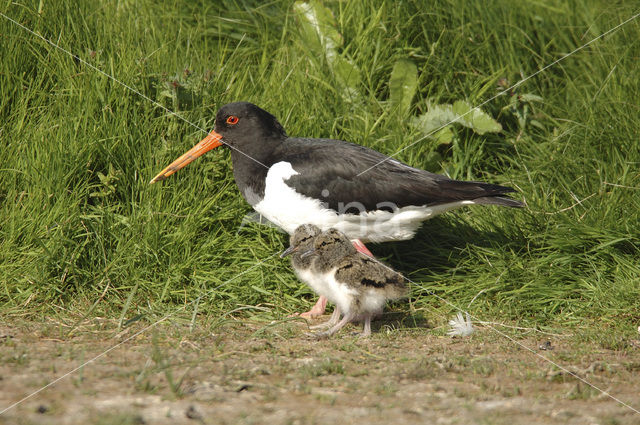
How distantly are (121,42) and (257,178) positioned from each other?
164 cm

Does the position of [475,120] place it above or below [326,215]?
above

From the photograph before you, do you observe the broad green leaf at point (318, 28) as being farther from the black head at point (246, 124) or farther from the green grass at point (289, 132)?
the black head at point (246, 124)

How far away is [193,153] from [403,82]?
6.13ft

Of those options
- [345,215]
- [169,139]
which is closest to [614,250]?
[345,215]

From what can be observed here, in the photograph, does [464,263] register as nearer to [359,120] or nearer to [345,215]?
[345,215]

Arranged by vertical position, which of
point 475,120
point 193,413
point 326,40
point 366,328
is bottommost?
point 366,328

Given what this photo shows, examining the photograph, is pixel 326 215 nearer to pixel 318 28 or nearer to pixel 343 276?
pixel 343 276

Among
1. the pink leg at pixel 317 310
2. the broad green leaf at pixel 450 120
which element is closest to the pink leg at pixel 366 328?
the pink leg at pixel 317 310

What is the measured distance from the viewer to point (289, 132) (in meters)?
5.34

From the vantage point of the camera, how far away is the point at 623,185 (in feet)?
16.0

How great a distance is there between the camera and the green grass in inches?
174

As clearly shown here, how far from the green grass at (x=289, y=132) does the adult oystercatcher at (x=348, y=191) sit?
403 mm

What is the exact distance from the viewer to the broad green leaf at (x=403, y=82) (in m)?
5.55

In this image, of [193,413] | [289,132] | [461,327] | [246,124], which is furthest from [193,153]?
[193,413]
